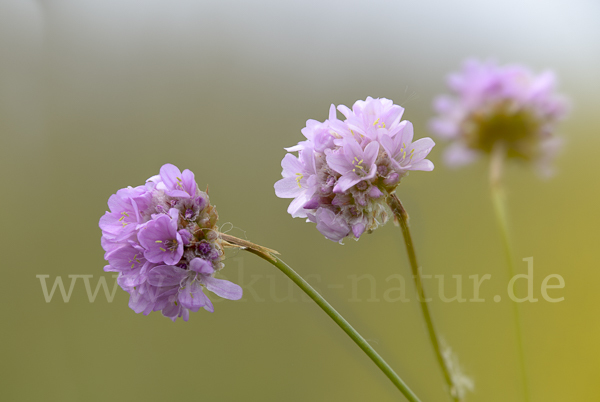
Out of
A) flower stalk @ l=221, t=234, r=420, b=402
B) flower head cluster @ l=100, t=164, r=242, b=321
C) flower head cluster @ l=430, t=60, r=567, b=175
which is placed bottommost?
flower stalk @ l=221, t=234, r=420, b=402

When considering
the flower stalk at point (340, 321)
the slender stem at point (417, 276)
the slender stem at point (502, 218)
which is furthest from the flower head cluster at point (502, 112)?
the flower stalk at point (340, 321)

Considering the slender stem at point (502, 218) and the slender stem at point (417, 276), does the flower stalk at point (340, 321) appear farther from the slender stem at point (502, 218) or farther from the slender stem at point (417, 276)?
the slender stem at point (502, 218)

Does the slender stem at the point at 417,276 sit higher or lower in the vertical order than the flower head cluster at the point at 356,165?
lower

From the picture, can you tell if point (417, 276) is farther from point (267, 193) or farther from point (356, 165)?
point (267, 193)

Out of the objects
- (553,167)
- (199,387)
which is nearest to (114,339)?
(199,387)

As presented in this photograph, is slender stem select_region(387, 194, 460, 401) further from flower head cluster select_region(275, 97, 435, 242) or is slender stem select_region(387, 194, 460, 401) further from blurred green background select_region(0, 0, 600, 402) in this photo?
blurred green background select_region(0, 0, 600, 402)

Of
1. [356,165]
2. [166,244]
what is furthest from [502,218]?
[166,244]

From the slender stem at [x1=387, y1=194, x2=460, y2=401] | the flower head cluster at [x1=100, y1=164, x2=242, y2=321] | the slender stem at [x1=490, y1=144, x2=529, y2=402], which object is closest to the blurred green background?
the slender stem at [x1=490, y1=144, x2=529, y2=402]
